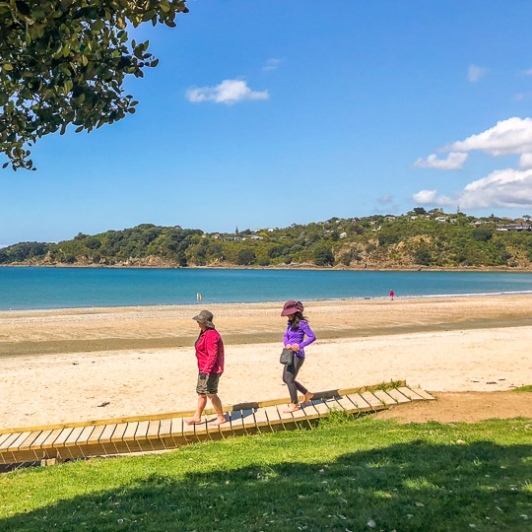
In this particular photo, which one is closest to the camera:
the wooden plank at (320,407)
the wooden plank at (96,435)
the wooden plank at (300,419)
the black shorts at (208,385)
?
the wooden plank at (96,435)

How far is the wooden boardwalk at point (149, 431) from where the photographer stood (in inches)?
317

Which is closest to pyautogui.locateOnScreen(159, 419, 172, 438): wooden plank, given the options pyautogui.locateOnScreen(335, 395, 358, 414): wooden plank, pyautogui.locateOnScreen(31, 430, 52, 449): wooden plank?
pyautogui.locateOnScreen(31, 430, 52, 449): wooden plank

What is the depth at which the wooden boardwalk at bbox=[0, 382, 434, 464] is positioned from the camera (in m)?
8.05

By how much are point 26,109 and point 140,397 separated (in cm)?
946

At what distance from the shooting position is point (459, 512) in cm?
457

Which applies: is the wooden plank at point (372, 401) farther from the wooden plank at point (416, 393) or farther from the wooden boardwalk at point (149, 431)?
the wooden plank at point (416, 393)

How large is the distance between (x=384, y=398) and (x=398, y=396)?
30cm

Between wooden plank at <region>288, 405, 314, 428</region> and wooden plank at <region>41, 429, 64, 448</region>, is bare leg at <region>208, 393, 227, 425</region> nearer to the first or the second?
wooden plank at <region>288, 405, 314, 428</region>

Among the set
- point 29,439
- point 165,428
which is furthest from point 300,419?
point 29,439

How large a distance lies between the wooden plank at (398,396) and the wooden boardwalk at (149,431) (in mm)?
18

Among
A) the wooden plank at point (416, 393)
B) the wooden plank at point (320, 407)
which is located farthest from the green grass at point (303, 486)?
the wooden plank at point (416, 393)

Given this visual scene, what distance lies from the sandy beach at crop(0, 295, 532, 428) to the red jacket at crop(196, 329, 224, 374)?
2.77 m

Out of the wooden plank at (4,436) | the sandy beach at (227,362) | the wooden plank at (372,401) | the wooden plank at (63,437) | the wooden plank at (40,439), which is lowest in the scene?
the sandy beach at (227,362)

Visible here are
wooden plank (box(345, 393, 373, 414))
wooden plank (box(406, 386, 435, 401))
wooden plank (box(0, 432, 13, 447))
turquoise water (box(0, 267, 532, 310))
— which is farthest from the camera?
turquoise water (box(0, 267, 532, 310))
